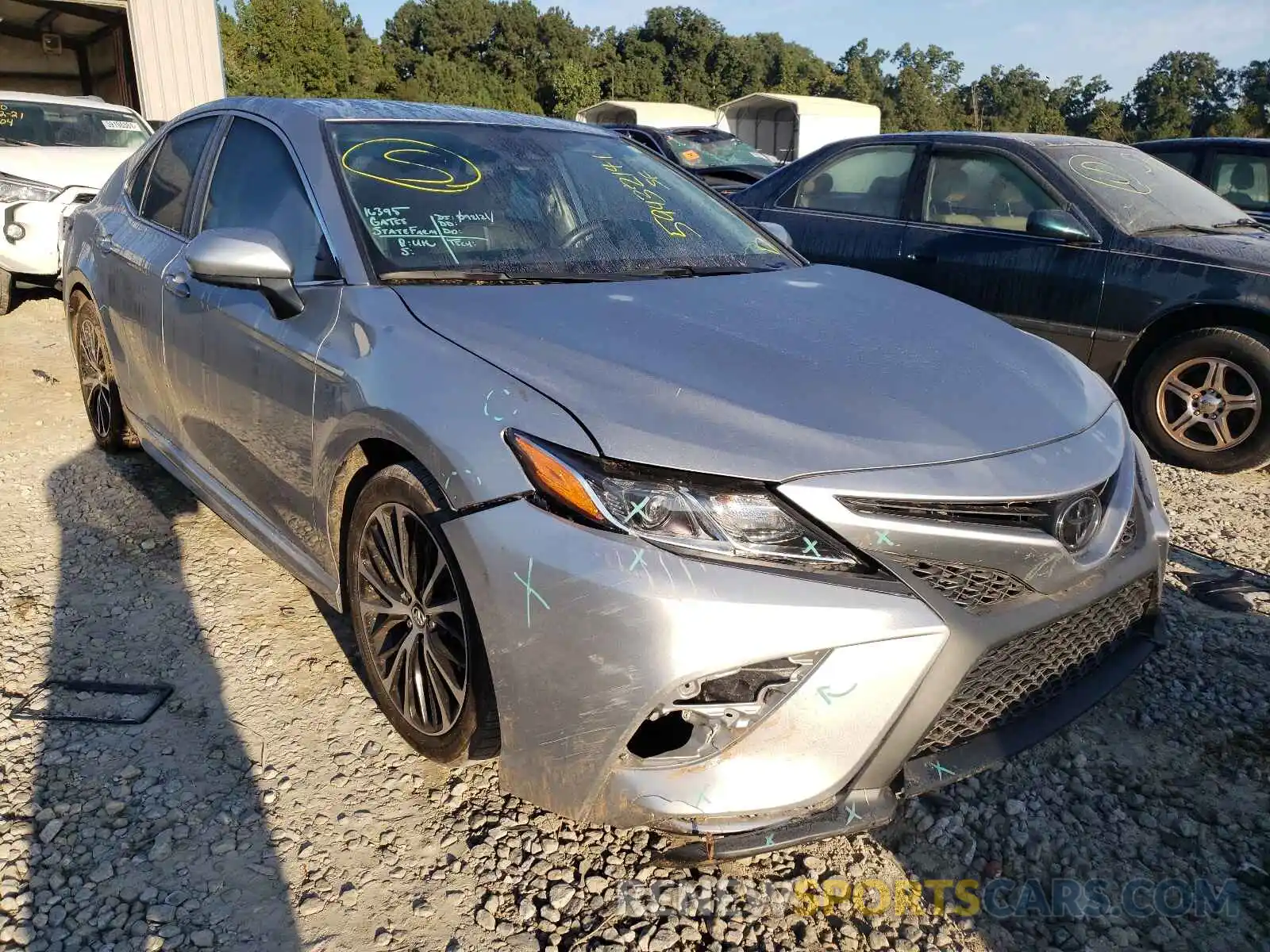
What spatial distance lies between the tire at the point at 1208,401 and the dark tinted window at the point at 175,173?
4.28m

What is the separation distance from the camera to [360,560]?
237 cm

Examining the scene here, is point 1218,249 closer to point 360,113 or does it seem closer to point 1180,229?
point 1180,229

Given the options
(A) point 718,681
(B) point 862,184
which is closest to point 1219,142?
(B) point 862,184

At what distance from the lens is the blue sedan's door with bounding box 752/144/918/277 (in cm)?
554

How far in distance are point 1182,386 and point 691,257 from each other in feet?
9.87

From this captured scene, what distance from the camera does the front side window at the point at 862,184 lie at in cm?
559

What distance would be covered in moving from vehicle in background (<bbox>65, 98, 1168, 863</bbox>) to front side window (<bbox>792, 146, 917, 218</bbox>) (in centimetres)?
300

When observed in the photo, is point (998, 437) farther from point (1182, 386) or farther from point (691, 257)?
point (1182, 386)

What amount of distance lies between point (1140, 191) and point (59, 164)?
7.69 m

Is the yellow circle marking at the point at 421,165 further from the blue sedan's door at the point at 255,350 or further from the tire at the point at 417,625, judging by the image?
the tire at the point at 417,625

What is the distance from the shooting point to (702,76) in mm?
79625

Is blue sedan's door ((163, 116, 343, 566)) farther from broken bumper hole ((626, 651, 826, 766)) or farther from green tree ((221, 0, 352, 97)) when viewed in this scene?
green tree ((221, 0, 352, 97))

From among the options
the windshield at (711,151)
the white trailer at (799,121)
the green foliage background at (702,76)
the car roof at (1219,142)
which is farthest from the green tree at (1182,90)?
the car roof at (1219,142)

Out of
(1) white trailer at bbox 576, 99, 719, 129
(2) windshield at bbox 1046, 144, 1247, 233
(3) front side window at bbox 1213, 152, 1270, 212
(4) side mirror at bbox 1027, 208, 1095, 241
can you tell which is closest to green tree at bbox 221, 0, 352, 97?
(1) white trailer at bbox 576, 99, 719, 129
